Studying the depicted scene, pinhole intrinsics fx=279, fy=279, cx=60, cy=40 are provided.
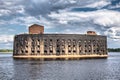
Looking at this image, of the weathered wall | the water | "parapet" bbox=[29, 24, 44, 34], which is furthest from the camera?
"parapet" bbox=[29, 24, 44, 34]

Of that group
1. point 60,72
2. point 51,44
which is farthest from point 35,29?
point 60,72

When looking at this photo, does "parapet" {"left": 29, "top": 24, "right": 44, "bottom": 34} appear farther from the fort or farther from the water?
the water

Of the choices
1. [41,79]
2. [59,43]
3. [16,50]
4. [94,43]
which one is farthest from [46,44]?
[41,79]

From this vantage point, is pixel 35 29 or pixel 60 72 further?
pixel 35 29

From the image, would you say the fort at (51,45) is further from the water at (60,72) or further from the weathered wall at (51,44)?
the water at (60,72)

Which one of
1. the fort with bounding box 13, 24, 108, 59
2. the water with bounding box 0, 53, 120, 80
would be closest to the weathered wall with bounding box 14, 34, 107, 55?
the fort with bounding box 13, 24, 108, 59

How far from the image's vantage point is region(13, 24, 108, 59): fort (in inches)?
4173

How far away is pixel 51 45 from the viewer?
106438mm

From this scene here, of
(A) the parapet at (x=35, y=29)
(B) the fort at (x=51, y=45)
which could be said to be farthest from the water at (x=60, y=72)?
(A) the parapet at (x=35, y=29)

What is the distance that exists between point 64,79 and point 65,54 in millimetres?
71925

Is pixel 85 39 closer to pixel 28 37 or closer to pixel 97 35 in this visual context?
pixel 97 35

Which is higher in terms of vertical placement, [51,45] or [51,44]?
[51,44]

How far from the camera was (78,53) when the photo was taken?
109062 millimetres

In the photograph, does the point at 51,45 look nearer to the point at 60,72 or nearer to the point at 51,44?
the point at 51,44
